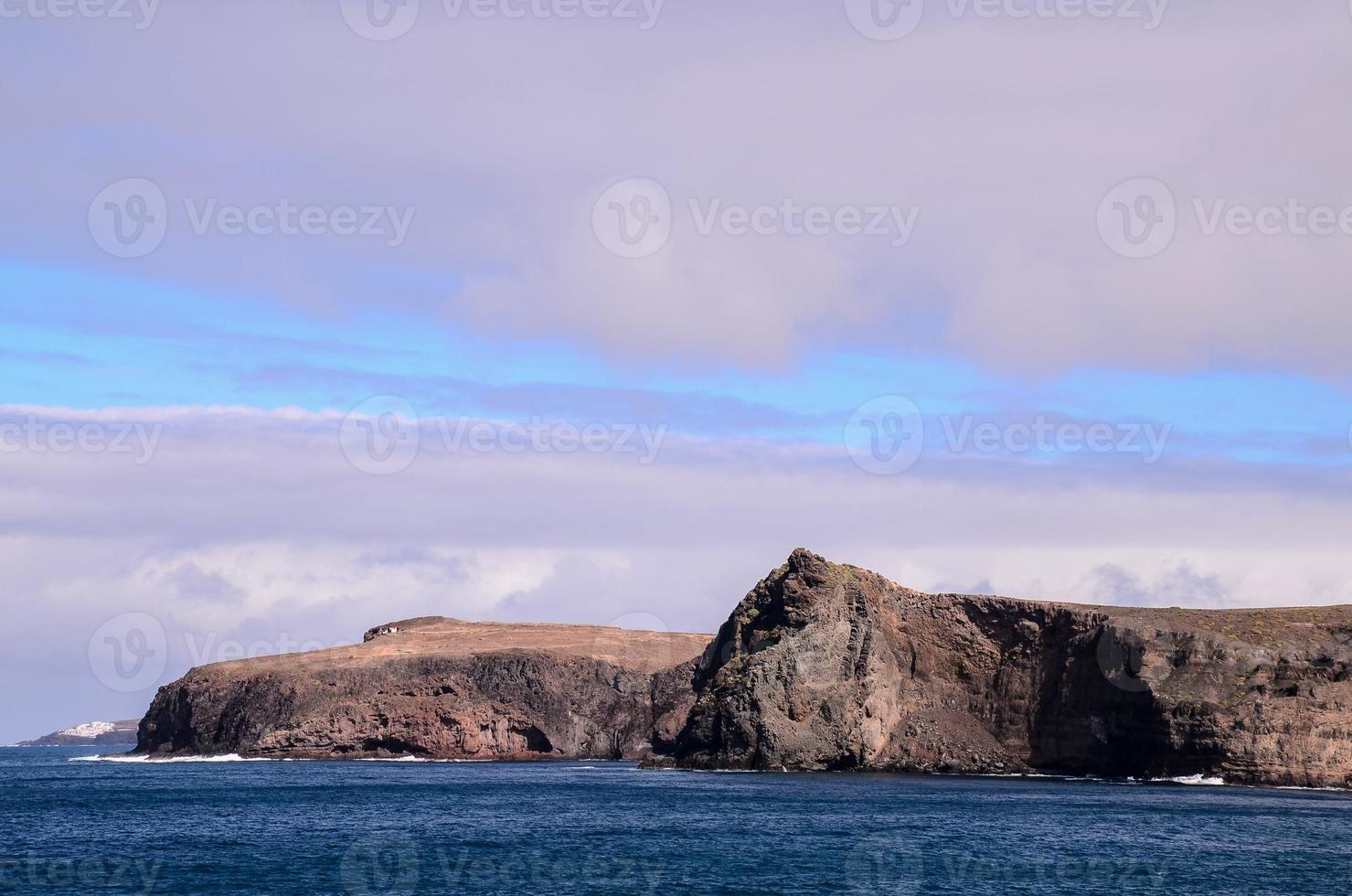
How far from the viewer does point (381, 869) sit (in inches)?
2499

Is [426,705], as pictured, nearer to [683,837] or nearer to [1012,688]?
[1012,688]

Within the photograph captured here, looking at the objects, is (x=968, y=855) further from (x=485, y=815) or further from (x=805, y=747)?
(x=805, y=747)

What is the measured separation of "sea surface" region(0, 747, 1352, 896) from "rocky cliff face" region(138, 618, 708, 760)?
2209 inches

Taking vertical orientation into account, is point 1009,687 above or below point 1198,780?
above

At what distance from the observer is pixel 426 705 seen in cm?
17450

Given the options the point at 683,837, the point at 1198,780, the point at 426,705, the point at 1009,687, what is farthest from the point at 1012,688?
the point at 426,705

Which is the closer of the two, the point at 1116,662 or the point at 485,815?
the point at 485,815

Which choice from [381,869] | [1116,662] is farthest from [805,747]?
[381,869]

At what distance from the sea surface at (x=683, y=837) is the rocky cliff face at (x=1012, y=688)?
5480 mm

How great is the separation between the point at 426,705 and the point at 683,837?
10667 cm

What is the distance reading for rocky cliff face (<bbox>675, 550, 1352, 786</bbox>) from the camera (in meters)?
110

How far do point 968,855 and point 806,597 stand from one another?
5953 centimetres

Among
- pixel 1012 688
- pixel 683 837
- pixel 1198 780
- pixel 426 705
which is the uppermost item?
pixel 426 705

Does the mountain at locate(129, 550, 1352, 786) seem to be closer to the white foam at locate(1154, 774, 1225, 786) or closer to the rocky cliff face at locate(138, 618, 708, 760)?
the white foam at locate(1154, 774, 1225, 786)
